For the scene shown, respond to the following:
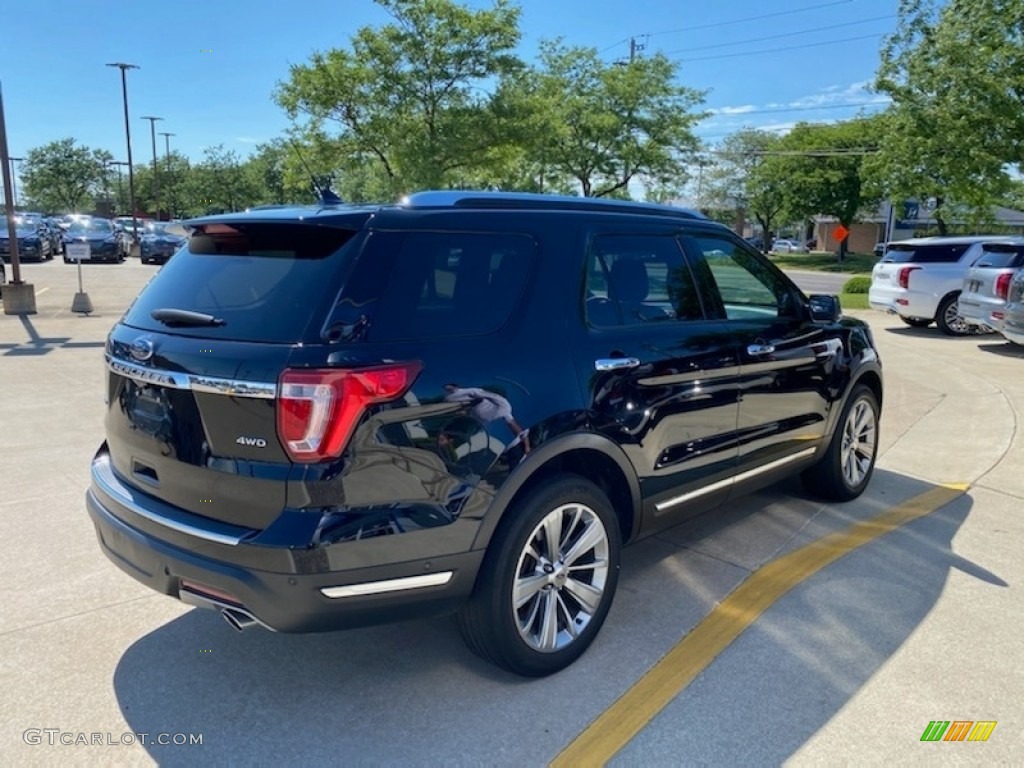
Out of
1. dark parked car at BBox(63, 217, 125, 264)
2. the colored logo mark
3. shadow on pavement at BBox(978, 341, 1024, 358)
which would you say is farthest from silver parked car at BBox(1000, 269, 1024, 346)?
dark parked car at BBox(63, 217, 125, 264)

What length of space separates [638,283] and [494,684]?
1873mm

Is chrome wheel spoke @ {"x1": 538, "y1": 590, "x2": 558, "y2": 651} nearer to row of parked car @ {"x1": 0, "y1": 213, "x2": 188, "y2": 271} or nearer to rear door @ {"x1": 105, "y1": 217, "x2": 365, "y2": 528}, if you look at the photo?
rear door @ {"x1": 105, "y1": 217, "x2": 365, "y2": 528}

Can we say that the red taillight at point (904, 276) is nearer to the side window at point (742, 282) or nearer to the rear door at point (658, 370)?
the side window at point (742, 282)

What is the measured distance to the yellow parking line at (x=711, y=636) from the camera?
2.67 metres

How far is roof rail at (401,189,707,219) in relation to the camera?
2.93 metres

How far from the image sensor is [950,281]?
13719mm

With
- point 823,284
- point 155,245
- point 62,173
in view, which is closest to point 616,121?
point 823,284

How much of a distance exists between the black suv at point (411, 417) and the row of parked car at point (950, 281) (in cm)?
1055

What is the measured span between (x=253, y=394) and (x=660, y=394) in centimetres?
180

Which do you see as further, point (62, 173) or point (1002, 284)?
point (62, 173)

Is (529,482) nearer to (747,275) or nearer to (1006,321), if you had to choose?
(747,275)

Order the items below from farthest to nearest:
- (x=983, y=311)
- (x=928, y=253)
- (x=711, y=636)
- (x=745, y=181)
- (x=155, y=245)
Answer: (x=745, y=181)
(x=155, y=245)
(x=928, y=253)
(x=983, y=311)
(x=711, y=636)

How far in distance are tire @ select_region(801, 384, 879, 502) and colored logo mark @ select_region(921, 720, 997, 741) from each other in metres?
2.25

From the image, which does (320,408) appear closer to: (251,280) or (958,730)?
(251,280)
